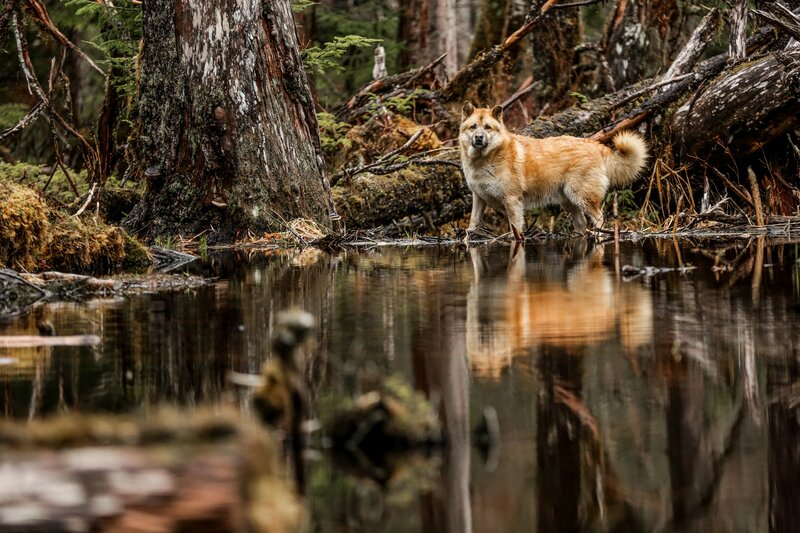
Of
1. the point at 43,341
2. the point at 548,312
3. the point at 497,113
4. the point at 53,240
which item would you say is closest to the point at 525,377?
the point at 548,312

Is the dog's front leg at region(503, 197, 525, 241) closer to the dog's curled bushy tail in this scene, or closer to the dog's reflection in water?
the dog's curled bushy tail

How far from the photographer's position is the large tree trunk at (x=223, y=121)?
486 inches

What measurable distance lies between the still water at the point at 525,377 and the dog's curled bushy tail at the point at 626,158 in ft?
20.8

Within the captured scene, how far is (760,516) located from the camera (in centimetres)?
267

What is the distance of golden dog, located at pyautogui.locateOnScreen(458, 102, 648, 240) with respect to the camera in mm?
14133

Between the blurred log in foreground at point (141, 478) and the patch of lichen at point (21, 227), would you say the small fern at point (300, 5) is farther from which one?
the blurred log in foreground at point (141, 478)

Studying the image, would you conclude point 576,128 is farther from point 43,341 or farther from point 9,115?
point 43,341

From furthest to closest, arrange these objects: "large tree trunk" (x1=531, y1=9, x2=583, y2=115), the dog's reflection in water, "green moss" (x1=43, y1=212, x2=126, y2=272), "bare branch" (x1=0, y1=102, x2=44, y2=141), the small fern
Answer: "large tree trunk" (x1=531, y1=9, x2=583, y2=115) → the small fern → "bare branch" (x1=0, y1=102, x2=44, y2=141) → "green moss" (x1=43, y1=212, x2=126, y2=272) → the dog's reflection in water

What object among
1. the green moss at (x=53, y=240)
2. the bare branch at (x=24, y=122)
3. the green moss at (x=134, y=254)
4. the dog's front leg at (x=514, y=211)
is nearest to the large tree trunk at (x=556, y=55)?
the dog's front leg at (x=514, y=211)

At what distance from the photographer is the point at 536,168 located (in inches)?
568

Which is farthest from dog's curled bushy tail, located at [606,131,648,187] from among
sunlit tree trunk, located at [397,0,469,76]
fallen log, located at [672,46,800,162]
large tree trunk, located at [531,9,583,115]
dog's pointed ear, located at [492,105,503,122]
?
sunlit tree trunk, located at [397,0,469,76]

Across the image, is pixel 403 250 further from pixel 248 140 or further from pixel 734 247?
pixel 734 247

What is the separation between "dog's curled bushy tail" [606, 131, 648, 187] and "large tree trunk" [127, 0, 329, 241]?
391 centimetres

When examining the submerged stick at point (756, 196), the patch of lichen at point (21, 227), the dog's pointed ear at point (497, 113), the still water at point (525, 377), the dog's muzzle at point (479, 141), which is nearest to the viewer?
the still water at point (525, 377)
